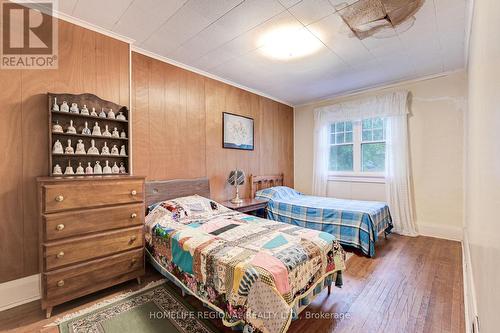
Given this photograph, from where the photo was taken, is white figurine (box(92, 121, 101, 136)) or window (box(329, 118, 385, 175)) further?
window (box(329, 118, 385, 175))

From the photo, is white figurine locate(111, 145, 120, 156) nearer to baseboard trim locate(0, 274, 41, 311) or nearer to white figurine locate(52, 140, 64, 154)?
white figurine locate(52, 140, 64, 154)

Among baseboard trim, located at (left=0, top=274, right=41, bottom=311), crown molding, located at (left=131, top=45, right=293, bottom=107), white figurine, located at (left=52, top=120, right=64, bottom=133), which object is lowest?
baseboard trim, located at (left=0, top=274, right=41, bottom=311)

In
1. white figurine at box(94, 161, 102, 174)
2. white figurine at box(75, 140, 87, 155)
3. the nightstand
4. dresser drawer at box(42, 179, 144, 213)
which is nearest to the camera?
dresser drawer at box(42, 179, 144, 213)

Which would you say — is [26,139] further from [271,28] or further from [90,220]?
[271,28]

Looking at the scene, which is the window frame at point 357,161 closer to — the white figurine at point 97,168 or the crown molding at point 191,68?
the crown molding at point 191,68

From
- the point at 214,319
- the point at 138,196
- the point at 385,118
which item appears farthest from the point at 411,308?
the point at 385,118

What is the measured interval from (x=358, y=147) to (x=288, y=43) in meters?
2.59

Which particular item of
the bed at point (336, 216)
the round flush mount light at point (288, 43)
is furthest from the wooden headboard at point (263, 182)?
the round flush mount light at point (288, 43)

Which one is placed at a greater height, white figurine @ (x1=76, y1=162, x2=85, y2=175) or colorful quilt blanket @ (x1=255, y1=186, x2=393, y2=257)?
white figurine @ (x1=76, y1=162, x2=85, y2=175)

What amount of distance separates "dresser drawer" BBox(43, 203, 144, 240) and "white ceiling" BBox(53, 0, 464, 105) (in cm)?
182

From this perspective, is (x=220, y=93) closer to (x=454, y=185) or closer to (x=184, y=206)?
(x=184, y=206)

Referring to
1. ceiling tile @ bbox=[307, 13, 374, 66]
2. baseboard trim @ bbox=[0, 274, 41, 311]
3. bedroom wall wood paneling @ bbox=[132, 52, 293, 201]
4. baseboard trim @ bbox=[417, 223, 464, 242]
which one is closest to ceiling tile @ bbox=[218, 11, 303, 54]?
ceiling tile @ bbox=[307, 13, 374, 66]

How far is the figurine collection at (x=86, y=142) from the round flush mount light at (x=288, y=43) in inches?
71.8

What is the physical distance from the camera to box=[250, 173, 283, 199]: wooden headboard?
4125mm
